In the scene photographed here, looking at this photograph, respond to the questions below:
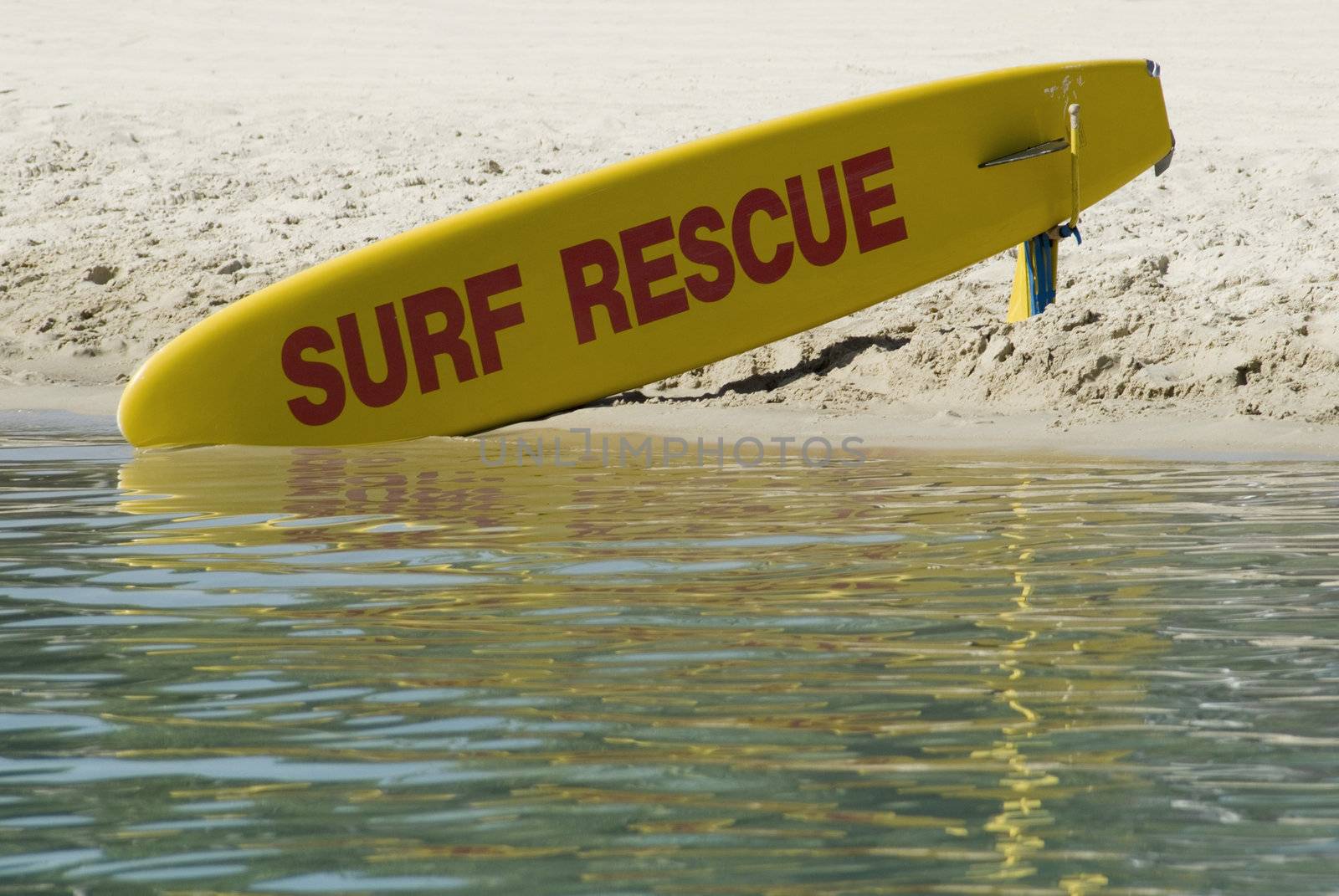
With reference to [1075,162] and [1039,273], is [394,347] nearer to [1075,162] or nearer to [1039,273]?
[1039,273]

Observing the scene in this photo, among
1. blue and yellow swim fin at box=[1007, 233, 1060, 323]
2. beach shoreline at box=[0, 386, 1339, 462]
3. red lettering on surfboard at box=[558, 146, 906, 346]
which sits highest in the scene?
red lettering on surfboard at box=[558, 146, 906, 346]

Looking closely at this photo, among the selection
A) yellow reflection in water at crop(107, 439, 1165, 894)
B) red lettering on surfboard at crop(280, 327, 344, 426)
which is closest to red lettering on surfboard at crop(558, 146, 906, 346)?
red lettering on surfboard at crop(280, 327, 344, 426)

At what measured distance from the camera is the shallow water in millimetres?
1901

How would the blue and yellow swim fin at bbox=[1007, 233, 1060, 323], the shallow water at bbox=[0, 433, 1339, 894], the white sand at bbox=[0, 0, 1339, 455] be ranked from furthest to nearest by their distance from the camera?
the blue and yellow swim fin at bbox=[1007, 233, 1060, 323] < the white sand at bbox=[0, 0, 1339, 455] < the shallow water at bbox=[0, 433, 1339, 894]

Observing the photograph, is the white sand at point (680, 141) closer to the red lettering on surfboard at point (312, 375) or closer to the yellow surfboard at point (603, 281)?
the yellow surfboard at point (603, 281)

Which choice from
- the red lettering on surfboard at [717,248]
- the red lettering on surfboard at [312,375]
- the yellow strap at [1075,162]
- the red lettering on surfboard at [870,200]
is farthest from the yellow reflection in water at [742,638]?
the yellow strap at [1075,162]

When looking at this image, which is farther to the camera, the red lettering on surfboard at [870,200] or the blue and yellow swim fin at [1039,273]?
the blue and yellow swim fin at [1039,273]

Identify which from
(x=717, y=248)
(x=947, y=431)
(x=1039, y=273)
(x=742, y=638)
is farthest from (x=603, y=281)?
(x=742, y=638)

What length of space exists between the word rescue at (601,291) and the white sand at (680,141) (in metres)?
0.54

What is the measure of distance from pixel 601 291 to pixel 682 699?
401 centimetres

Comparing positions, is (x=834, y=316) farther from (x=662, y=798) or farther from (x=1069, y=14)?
(x=1069, y=14)

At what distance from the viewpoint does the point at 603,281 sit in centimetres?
635

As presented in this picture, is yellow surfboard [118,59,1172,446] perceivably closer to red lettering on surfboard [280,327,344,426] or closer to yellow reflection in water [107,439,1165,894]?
red lettering on surfboard [280,327,344,426]

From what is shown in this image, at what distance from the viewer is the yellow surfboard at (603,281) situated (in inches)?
248
